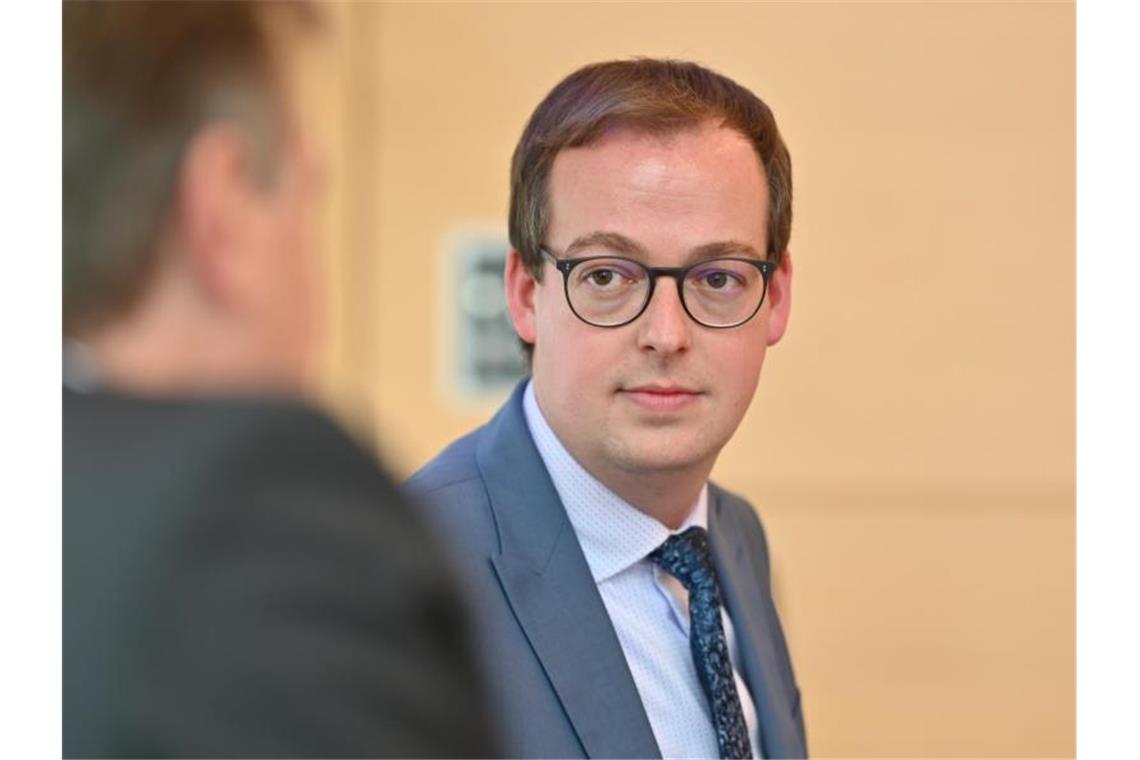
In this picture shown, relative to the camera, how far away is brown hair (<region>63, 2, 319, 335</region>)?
898 mm

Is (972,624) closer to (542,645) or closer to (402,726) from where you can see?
(542,645)

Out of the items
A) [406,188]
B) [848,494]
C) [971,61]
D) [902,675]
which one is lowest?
[902,675]

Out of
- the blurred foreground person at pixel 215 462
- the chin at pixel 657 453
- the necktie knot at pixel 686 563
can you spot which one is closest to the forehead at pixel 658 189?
the chin at pixel 657 453

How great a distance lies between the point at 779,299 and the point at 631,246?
12.3 inches

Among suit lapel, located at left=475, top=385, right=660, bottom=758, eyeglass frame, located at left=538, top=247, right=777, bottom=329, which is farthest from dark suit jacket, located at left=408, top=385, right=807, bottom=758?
eyeglass frame, located at left=538, top=247, right=777, bottom=329

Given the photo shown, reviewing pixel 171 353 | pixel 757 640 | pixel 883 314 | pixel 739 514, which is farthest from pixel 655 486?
pixel 883 314

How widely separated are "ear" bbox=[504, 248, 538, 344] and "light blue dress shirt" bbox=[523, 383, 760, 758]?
0.15 meters

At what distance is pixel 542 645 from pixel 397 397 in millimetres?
2936

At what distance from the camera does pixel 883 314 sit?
491cm

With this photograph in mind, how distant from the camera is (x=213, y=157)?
909 mm

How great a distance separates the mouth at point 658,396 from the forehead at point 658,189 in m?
0.19

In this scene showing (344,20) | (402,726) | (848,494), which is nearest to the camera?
(402,726)

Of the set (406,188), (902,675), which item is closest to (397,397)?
(406,188)

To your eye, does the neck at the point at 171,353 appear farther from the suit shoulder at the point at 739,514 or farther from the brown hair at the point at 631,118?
the suit shoulder at the point at 739,514
